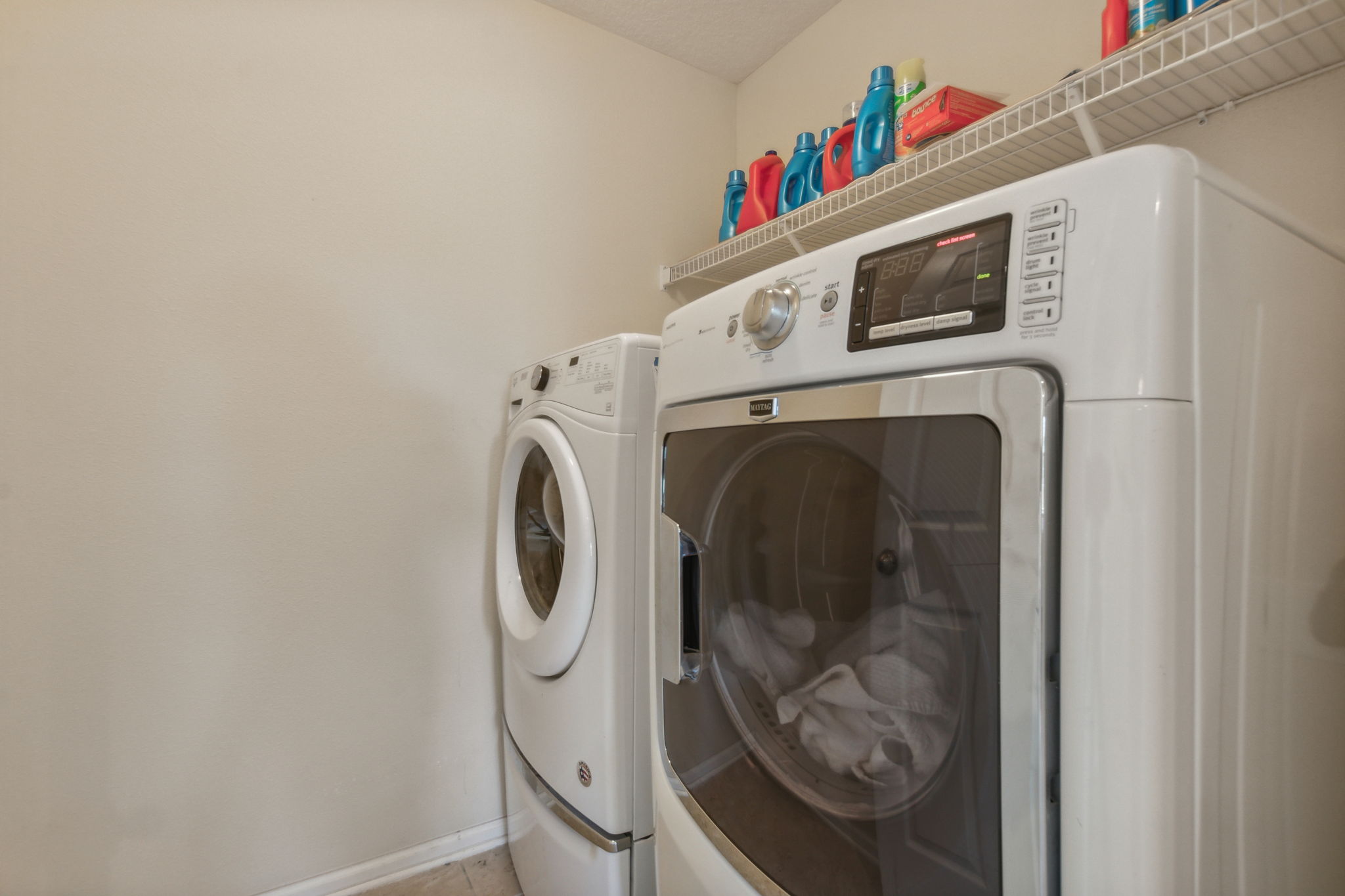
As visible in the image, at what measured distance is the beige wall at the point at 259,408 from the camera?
51.8 inches

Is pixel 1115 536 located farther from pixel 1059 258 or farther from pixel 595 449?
pixel 595 449

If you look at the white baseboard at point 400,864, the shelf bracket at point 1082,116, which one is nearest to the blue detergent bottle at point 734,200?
the shelf bracket at point 1082,116

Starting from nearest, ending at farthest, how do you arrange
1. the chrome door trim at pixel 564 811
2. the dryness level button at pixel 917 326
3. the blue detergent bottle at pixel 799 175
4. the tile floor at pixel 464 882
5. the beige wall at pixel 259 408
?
the dryness level button at pixel 917 326, the chrome door trim at pixel 564 811, the beige wall at pixel 259 408, the tile floor at pixel 464 882, the blue detergent bottle at pixel 799 175

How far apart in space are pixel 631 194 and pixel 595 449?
117 cm

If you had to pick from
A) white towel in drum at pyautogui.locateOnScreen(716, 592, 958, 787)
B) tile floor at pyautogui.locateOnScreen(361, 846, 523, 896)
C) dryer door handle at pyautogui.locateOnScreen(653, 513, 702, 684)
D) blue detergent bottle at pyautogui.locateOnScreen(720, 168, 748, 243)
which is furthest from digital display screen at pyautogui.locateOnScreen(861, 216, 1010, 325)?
tile floor at pyautogui.locateOnScreen(361, 846, 523, 896)

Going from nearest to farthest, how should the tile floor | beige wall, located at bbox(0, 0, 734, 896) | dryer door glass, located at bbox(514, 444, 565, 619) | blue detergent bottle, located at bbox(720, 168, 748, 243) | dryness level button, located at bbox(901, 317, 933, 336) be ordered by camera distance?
dryness level button, located at bbox(901, 317, 933, 336)
beige wall, located at bbox(0, 0, 734, 896)
dryer door glass, located at bbox(514, 444, 565, 619)
the tile floor
blue detergent bottle, located at bbox(720, 168, 748, 243)

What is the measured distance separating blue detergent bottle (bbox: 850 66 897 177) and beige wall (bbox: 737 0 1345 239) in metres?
0.25

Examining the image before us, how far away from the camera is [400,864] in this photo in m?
1.63

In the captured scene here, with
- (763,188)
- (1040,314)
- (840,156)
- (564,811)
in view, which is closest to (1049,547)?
(1040,314)

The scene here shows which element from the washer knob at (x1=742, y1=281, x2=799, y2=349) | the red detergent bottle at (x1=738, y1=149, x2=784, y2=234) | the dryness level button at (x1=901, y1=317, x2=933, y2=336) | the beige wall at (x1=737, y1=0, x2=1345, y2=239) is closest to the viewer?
the dryness level button at (x1=901, y1=317, x2=933, y2=336)

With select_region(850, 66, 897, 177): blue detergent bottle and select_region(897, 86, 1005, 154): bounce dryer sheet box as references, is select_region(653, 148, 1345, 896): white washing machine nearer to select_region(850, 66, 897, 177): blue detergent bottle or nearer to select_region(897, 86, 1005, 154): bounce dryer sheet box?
select_region(897, 86, 1005, 154): bounce dryer sheet box

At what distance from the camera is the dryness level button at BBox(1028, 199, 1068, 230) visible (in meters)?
0.52

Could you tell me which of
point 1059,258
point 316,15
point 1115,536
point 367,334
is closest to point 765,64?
point 316,15

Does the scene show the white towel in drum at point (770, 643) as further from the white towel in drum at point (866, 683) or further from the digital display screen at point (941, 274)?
the digital display screen at point (941, 274)
